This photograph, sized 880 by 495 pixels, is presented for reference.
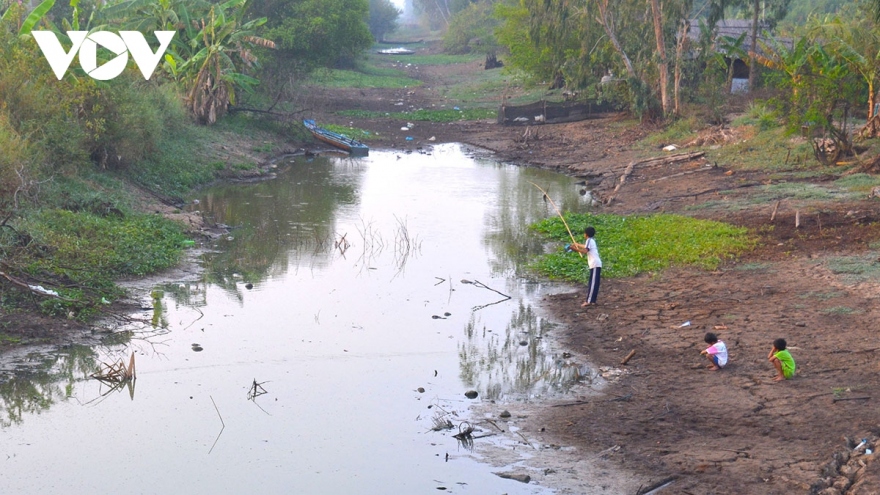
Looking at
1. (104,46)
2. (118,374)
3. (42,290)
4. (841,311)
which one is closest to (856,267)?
(841,311)

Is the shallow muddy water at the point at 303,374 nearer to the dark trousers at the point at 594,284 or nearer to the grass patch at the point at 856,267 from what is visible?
the dark trousers at the point at 594,284

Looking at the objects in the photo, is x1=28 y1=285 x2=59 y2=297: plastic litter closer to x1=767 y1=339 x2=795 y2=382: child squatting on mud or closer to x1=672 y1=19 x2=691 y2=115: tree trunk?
x1=767 y1=339 x2=795 y2=382: child squatting on mud

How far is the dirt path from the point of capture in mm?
7188

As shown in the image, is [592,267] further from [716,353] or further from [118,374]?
[118,374]

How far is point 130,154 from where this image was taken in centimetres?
1884

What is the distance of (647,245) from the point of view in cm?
1499

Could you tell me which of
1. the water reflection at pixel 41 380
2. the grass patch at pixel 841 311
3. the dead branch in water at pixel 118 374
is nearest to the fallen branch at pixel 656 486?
the grass patch at pixel 841 311

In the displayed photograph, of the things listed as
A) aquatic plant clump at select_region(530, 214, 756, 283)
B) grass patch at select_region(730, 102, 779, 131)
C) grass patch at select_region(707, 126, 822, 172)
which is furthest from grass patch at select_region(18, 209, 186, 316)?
grass patch at select_region(730, 102, 779, 131)

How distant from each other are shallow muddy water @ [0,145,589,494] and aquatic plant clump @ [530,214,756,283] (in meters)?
0.62

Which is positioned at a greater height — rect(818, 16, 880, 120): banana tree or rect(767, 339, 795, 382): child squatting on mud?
rect(818, 16, 880, 120): banana tree

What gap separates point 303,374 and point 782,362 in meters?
5.03

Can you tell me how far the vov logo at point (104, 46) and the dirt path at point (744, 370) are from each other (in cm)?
1079

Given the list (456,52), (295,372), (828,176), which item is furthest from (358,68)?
(295,372)

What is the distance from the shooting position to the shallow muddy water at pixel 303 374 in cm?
759
